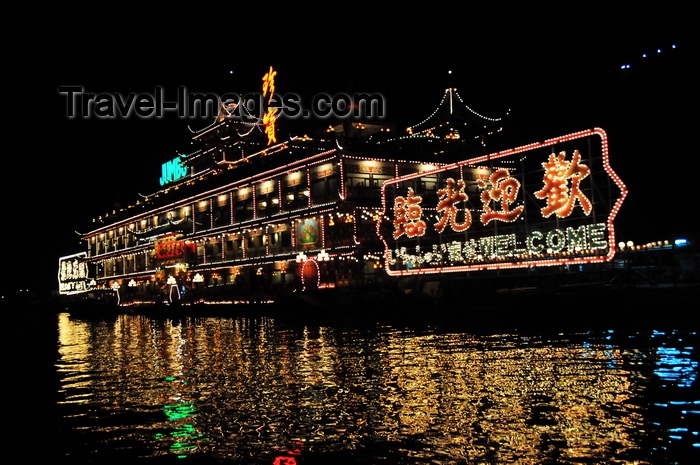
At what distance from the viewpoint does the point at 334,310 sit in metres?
31.6

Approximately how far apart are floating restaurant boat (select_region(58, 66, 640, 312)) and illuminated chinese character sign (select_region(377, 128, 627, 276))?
5 centimetres

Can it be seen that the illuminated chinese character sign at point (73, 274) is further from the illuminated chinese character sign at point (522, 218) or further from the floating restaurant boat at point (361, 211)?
the illuminated chinese character sign at point (522, 218)

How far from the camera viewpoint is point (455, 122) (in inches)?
2269

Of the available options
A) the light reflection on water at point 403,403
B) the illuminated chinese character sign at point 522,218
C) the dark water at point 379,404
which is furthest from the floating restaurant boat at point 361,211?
the light reflection on water at point 403,403

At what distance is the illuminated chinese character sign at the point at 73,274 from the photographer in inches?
3735

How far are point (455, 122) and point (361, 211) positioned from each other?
17.9 meters

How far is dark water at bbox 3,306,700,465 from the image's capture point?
277 inches

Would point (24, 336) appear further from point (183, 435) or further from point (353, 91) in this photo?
point (353, 91)

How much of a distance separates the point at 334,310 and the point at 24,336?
45.4 ft

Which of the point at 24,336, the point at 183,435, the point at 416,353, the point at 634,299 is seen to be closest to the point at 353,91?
the point at 24,336

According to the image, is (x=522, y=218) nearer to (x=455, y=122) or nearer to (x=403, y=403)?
(x=403, y=403)

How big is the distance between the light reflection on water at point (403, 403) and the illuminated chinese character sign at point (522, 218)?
7.78 meters

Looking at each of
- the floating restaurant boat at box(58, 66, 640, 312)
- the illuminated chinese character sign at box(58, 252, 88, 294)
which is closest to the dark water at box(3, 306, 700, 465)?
the floating restaurant boat at box(58, 66, 640, 312)

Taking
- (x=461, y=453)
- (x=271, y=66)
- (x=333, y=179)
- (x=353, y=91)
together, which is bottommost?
(x=461, y=453)
